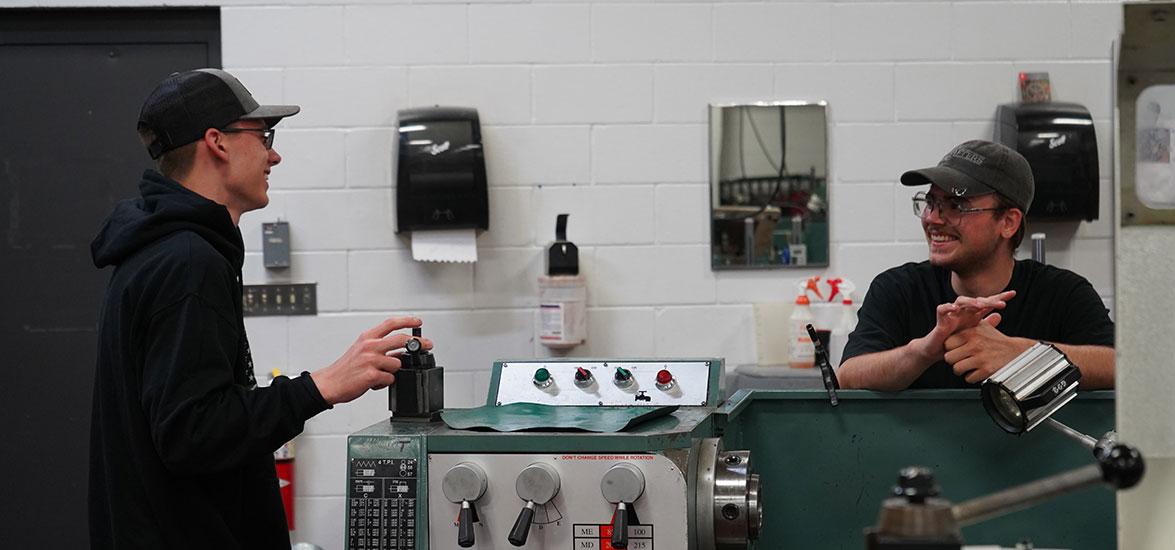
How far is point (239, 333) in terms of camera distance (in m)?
2.02

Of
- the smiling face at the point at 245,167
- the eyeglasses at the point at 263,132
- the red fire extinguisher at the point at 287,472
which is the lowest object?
the red fire extinguisher at the point at 287,472

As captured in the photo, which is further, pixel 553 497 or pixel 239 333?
pixel 239 333

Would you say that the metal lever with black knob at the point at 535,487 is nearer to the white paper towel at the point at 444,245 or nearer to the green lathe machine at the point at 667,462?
the green lathe machine at the point at 667,462

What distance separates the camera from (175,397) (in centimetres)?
185

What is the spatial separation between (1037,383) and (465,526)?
929mm

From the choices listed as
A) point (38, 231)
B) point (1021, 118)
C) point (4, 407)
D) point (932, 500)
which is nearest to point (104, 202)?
point (38, 231)

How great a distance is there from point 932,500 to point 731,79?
9.36 feet

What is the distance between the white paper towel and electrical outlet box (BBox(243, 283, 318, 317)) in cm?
36

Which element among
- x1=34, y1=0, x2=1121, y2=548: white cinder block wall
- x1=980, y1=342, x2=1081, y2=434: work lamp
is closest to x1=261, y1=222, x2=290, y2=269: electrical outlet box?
x1=34, y1=0, x2=1121, y2=548: white cinder block wall

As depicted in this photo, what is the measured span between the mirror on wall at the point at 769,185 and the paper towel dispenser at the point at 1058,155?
584 millimetres

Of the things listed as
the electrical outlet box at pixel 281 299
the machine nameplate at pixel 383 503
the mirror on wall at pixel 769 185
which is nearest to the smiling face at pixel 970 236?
the mirror on wall at pixel 769 185

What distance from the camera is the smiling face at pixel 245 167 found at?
2156 millimetres

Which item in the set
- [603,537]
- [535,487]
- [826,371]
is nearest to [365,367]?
[535,487]

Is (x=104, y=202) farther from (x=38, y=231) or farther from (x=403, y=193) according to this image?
(x=403, y=193)
